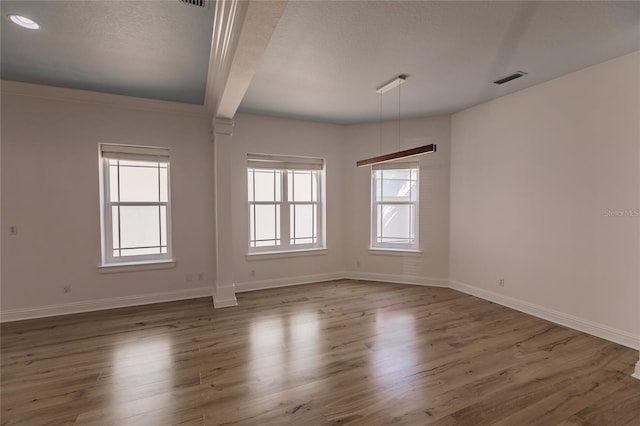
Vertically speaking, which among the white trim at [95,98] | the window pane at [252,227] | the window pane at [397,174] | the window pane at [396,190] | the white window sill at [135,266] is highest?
the white trim at [95,98]

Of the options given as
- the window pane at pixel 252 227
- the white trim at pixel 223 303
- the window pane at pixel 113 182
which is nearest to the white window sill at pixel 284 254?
the window pane at pixel 252 227

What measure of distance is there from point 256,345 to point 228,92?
261cm

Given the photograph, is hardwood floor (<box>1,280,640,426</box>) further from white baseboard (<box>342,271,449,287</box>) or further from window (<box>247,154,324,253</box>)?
window (<box>247,154,324,253</box>)

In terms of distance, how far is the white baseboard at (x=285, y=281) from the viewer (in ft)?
15.6

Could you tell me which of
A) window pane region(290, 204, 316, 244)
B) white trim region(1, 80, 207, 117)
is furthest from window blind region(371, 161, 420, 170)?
white trim region(1, 80, 207, 117)

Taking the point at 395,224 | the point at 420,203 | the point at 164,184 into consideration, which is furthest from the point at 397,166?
the point at 164,184

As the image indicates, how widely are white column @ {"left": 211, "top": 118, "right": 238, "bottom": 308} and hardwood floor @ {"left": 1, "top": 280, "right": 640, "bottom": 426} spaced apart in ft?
1.06

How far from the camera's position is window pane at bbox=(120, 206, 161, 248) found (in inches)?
164

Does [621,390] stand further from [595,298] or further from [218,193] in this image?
[218,193]

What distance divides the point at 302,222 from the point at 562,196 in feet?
12.2

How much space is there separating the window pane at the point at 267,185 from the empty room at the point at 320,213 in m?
0.04

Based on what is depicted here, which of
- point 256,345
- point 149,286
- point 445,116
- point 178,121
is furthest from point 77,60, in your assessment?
point 445,116

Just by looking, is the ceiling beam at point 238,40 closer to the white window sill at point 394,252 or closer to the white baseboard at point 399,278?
the white window sill at point 394,252

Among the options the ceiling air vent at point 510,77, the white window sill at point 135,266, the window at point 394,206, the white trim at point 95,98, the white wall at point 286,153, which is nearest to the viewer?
the ceiling air vent at point 510,77
